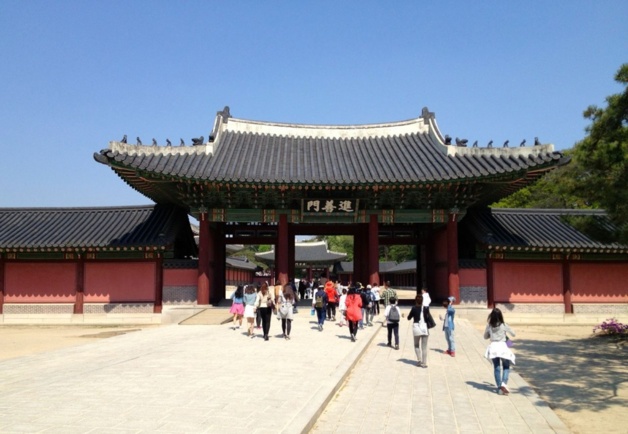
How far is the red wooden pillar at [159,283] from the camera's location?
79.4 feet

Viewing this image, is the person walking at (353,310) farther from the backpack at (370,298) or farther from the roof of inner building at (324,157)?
the roof of inner building at (324,157)

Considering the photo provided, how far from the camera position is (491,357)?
31.8ft

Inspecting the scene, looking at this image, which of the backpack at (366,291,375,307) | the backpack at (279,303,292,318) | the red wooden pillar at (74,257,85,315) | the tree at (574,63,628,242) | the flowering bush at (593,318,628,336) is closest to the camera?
the tree at (574,63,628,242)

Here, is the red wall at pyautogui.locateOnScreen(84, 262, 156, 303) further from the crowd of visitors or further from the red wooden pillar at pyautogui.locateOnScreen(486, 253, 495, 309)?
the red wooden pillar at pyautogui.locateOnScreen(486, 253, 495, 309)

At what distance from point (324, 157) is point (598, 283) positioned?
46.6ft

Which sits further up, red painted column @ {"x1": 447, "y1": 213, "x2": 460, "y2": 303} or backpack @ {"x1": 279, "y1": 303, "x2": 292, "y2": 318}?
red painted column @ {"x1": 447, "y1": 213, "x2": 460, "y2": 303}

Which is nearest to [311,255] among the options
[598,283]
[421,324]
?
[598,283]

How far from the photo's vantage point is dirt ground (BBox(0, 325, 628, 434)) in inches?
357

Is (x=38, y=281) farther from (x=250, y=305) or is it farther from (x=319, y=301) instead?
(x=319, y=301)

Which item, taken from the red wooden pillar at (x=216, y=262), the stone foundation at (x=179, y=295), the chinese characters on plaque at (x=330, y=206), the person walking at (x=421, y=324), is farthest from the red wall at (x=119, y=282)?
the person walking at (x=421, y=324)

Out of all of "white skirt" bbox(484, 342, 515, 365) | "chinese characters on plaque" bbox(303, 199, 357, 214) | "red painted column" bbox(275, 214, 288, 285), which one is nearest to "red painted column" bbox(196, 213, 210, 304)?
"red painted column" bbox(275, 214, 288, 285)

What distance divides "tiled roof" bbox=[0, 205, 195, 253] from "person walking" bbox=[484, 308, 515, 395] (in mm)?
16783

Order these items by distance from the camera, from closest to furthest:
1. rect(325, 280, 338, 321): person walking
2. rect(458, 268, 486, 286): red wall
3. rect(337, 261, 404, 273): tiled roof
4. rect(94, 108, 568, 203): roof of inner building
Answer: rect(325, 280, 338, 321): person walking
rect(94, 108, 568, 203): roof of inner building
rect(458, 268, 486, 286): red wall
rect(337, 261, 404, 273): tiled roof

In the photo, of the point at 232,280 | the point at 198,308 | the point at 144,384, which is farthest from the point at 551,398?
the point at 232,280
